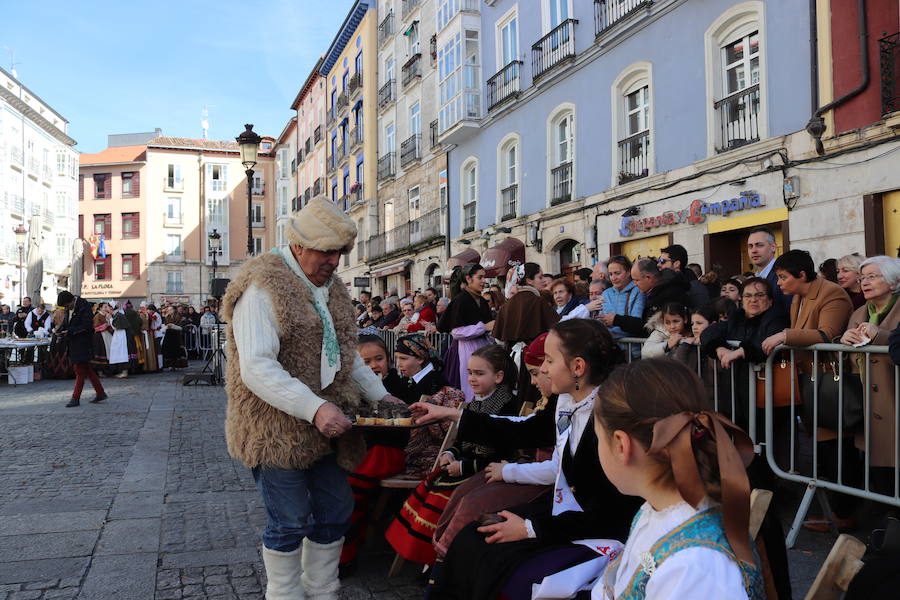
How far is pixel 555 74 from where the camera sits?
17328mm

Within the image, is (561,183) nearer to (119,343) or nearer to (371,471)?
(119,343)

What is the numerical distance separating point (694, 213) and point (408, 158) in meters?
17.5

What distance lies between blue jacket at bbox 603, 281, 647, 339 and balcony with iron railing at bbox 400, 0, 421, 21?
23.7 metres

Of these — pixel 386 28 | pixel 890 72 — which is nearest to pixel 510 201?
pixel 890 72

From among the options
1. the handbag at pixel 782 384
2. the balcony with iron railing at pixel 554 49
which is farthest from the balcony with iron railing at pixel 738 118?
the handbag at pixel 782 384

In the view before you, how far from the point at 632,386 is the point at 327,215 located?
171cm

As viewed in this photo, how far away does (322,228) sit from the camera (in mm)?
3078

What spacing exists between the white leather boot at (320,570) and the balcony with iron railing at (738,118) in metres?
10.6

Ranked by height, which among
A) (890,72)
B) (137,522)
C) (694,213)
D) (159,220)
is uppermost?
(159,220)

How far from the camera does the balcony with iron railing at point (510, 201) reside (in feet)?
65.4

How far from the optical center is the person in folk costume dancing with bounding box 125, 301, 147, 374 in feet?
55.7

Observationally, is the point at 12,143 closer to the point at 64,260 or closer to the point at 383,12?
the point at 64,260

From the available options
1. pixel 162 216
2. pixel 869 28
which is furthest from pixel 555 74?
pixel 162 216

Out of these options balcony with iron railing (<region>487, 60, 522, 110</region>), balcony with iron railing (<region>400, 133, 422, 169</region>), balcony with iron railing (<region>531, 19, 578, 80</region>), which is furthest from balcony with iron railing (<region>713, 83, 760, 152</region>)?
balcony with iron railing (<region>400, 133, 422, 169</region>)
